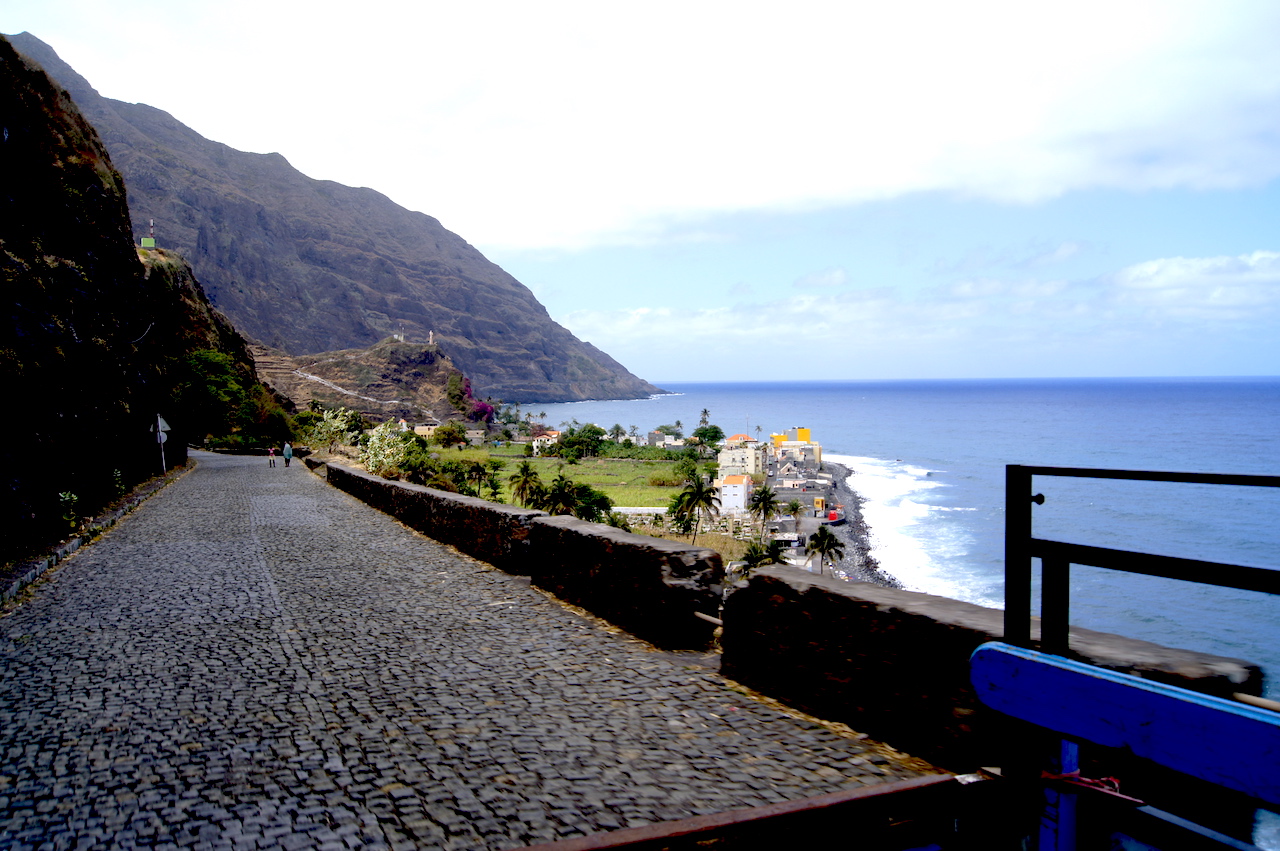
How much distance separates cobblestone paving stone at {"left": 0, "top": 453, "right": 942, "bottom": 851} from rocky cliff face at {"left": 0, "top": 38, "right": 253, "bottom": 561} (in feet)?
16.7

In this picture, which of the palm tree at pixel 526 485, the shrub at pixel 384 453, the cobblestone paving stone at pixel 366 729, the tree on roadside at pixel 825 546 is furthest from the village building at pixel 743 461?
the cobblestone paving stone at pixel 366 729

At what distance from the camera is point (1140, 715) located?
1.91 m

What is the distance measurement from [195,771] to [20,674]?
2.52 m

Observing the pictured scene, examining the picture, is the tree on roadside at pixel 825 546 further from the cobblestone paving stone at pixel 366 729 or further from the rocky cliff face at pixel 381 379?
the rocky cliff face at pixel 381 379

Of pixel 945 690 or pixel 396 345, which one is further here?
pixel 396 345

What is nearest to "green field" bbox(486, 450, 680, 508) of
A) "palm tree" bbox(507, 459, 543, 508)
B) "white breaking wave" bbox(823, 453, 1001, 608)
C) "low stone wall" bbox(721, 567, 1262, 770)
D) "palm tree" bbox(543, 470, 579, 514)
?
"palm tree" bbox(507, 459, 543, 508)

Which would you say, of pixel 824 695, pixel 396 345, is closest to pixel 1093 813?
pixel 824 695

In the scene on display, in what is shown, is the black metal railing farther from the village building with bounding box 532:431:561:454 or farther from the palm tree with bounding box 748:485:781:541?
the village building with bounding box 532:431:561:454

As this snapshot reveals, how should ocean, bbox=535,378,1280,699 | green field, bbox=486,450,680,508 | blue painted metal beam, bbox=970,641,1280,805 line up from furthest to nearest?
green field, bbox=486,450,680,508 → ocean, bbox=535,378,1280,699 → blue painted metal beam, bbox=970,641,1280,805

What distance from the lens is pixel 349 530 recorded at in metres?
12.0

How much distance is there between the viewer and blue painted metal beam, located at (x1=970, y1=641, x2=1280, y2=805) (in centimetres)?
168

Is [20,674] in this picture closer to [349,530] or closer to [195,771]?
[195,771]

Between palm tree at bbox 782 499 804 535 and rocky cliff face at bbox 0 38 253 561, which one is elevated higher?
rocky cliff face at bbox 0 38 253 561

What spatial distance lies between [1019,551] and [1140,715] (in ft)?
1.99
